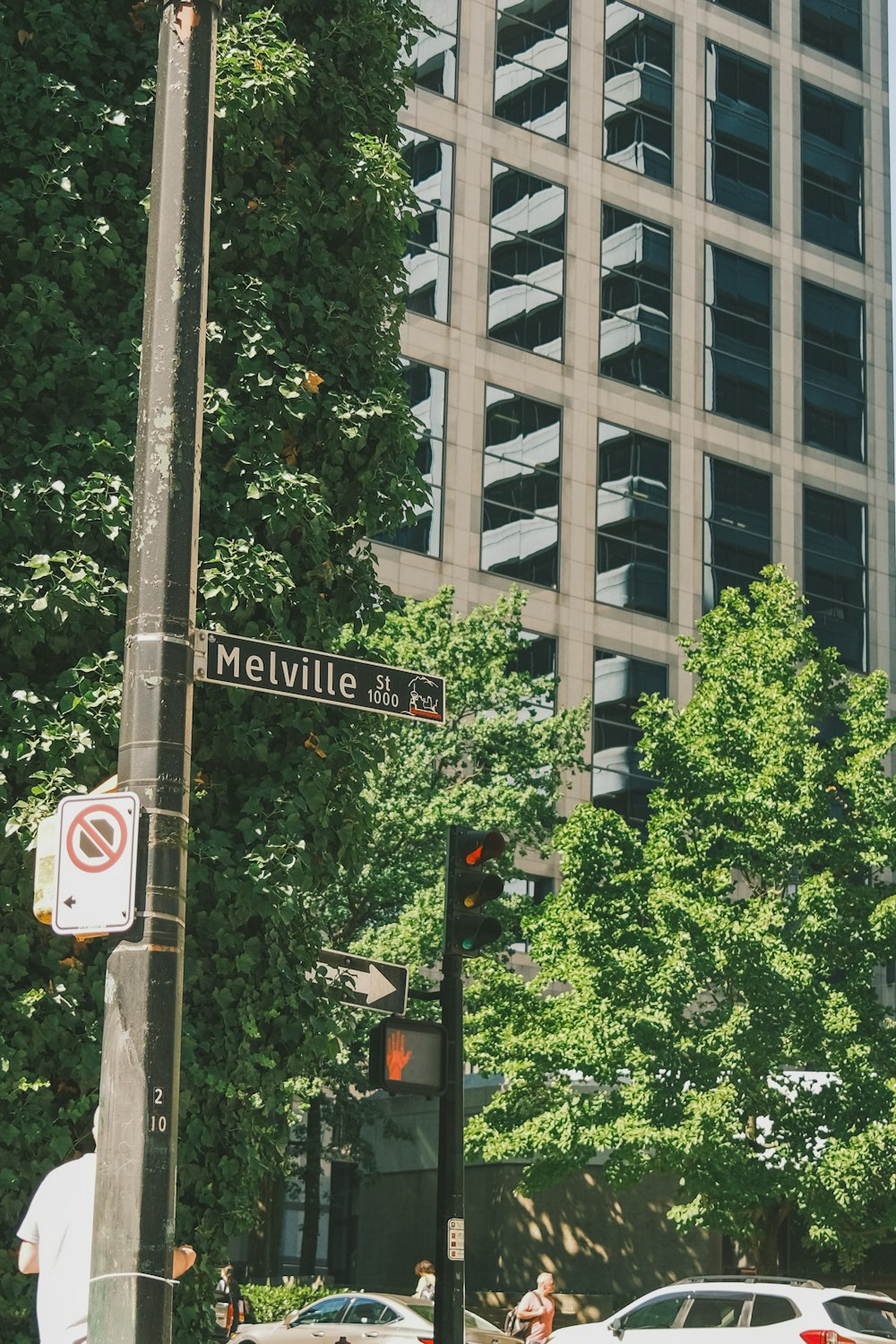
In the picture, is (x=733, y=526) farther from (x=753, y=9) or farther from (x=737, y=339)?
(x=753, y=9)

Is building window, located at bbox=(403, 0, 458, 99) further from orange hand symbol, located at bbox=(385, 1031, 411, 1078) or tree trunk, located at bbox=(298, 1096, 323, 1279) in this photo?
orange hand symbol, located at bbox=(385, 1031, 411, 1078)

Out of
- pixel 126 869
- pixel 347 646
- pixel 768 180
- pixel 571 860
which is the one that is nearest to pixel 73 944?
pixel 347 646

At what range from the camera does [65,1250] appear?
21.5ft

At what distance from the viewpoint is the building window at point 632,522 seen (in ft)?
170

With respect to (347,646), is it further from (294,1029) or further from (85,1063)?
(85,1063)

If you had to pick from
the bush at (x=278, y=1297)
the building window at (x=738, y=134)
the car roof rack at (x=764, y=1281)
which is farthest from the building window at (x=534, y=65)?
the car roof rack at (x=764, y=1281)

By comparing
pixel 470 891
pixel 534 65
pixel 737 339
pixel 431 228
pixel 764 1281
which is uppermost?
pixel 534 65

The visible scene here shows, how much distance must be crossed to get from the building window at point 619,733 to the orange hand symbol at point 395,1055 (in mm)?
38977

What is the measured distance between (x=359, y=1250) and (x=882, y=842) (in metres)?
21.2

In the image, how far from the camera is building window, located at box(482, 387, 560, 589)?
163 feet

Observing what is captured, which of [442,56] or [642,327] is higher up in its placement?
[442,56]

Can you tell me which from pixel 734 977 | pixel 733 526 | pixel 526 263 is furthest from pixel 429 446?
pixel 734 977

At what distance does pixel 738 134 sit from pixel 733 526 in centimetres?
1310

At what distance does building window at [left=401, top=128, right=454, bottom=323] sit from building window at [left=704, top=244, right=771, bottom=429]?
31.3ft
